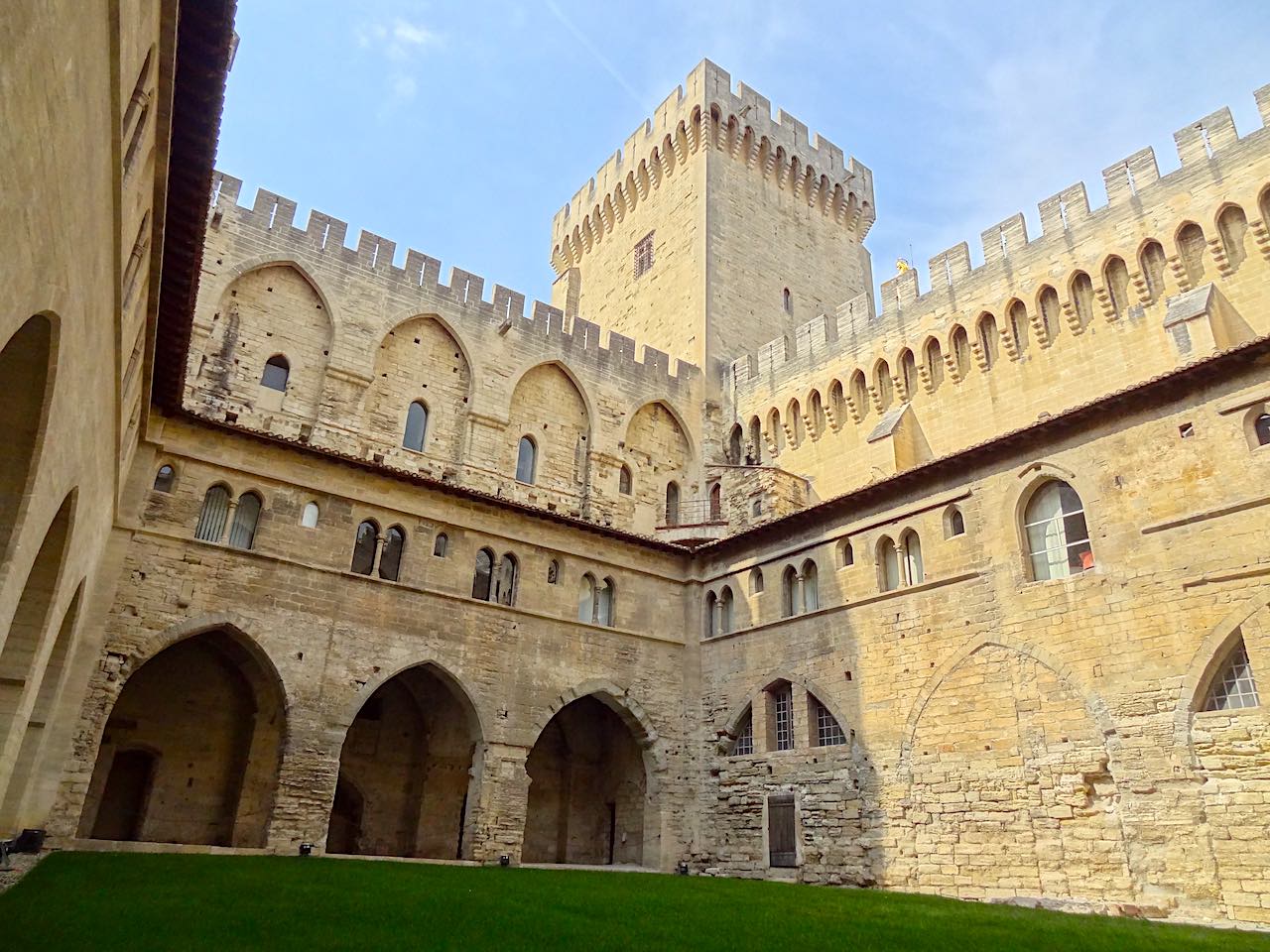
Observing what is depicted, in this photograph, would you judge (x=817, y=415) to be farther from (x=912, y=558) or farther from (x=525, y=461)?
(x=525, y=461)

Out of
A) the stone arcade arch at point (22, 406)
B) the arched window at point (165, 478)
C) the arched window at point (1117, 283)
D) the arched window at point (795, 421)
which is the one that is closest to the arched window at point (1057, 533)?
the arched window at point (1117, 283)

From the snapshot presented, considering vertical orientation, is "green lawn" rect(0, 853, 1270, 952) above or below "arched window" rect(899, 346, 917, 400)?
→ below

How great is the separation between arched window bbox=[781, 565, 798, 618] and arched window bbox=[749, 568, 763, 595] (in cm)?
71

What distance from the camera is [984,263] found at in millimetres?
20438

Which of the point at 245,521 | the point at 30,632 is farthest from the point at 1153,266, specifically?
the point at 30,632

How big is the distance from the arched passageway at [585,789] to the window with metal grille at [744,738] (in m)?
2.19

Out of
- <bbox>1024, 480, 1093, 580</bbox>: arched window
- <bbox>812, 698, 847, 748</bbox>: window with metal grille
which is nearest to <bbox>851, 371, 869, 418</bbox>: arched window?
<bbox>1024, 480, 1093, 580</bbox>: arched window

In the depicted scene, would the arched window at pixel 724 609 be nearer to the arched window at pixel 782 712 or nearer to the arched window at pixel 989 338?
the arched window at pixel 782 712

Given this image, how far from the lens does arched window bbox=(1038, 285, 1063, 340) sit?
1877 centimetres

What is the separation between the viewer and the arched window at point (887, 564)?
56.5 feet

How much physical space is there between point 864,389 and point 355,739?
14785mm

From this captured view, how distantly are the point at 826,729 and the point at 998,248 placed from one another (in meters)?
11.6

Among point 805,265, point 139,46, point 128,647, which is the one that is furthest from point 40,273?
point 805,265

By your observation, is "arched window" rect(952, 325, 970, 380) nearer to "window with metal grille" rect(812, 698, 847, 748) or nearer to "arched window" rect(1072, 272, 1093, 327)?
"arched window" rect(1072, 272, 1093, 327)
